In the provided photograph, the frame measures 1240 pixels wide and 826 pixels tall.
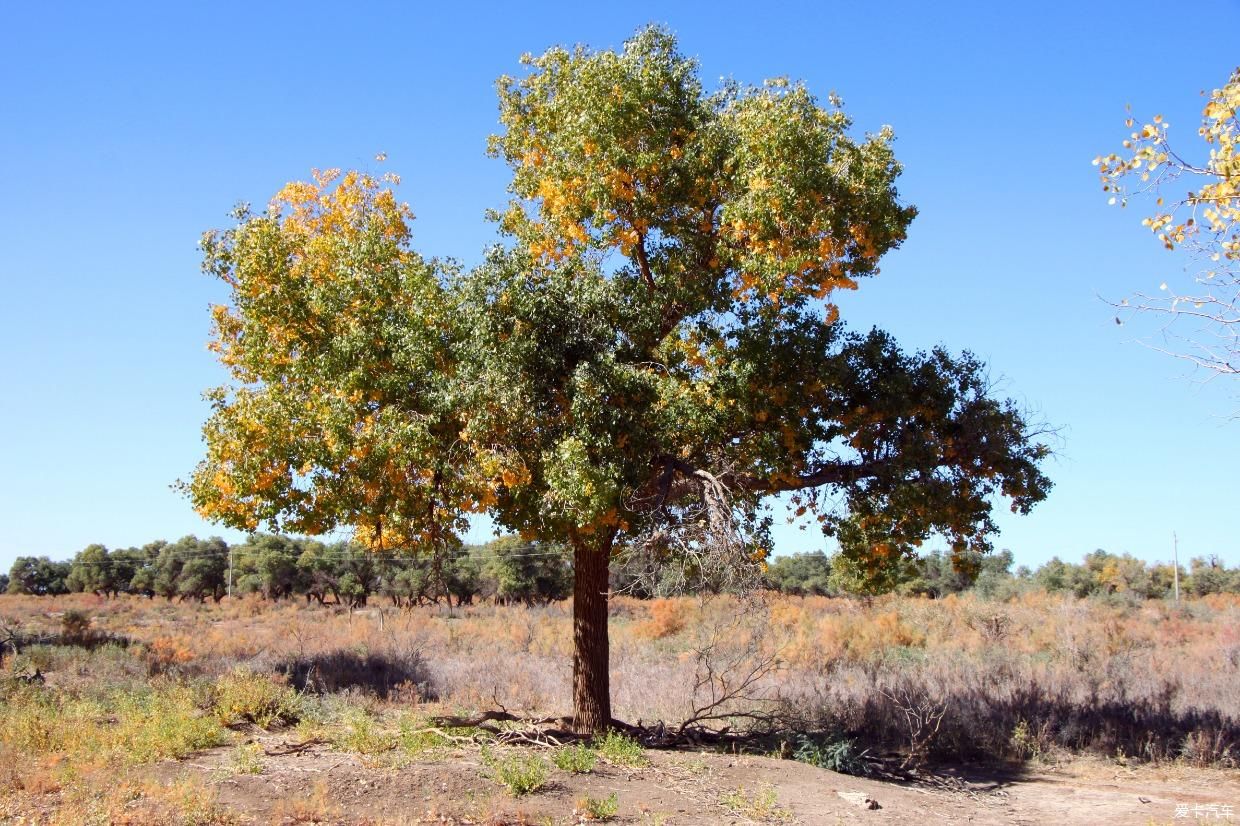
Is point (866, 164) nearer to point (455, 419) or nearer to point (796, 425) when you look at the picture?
point (796, 425)

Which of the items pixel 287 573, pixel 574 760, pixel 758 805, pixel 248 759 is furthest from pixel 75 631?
pixel 287 573

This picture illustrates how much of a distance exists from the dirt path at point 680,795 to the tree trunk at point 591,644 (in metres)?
1.39

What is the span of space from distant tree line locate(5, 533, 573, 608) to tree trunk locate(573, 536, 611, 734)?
33915 mm

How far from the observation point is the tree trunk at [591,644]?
14758mm

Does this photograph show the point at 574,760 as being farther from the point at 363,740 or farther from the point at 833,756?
the point at 833,756

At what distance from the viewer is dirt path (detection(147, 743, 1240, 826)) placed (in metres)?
10.4

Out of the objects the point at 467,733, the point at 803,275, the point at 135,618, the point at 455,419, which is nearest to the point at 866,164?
the point at 803,275

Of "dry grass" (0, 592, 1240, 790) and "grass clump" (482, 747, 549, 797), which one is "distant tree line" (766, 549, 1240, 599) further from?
"grass clump" (482, 747, 549, 797)

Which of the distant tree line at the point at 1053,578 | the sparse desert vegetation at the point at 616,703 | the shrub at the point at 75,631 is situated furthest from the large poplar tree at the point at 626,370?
the distant tree line at the point at 1053,578

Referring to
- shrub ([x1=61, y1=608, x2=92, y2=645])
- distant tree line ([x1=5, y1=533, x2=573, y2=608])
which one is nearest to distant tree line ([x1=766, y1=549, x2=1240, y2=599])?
distant tree line ([x1=5, y1=533, x2=573, y2=608])

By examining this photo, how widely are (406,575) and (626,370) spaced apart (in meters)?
43.3

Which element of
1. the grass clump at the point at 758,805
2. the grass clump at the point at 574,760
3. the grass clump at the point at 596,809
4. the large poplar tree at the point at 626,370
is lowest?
the grass clump at the point at 758,805

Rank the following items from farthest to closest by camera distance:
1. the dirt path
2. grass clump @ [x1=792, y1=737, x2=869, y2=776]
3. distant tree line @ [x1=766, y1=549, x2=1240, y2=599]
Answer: distant tree line @ [x1=766, y1=549, x2=1240, y2=599] → grass clump @ [x1=792, y1=737, x2=869, y2=776] → the dirt path

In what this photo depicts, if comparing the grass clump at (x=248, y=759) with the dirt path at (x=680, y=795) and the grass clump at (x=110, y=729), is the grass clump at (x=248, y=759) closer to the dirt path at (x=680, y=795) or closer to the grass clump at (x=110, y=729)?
the dirt path at (x=680, y=795)
